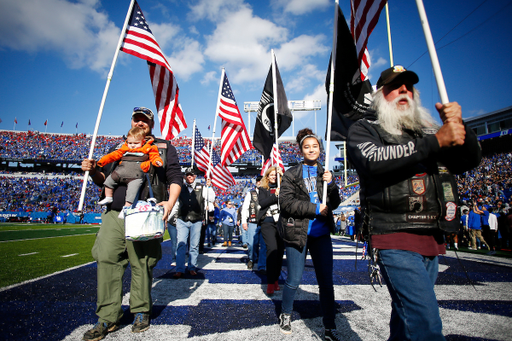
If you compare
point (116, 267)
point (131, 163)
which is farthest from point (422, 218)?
point (116, 267)

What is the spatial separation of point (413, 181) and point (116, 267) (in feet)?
9.20

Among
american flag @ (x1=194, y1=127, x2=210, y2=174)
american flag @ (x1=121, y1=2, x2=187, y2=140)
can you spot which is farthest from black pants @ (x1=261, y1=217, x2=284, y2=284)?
american flag @ (x1=194, y1=127, x2=210, y2=174)

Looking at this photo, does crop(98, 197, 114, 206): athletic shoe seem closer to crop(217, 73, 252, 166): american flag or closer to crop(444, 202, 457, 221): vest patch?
crop(444, 202, 457, 221): vest patch

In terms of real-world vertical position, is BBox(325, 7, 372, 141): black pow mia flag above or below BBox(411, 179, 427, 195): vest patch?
above

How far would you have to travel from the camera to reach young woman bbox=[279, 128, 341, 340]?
2.68 meters

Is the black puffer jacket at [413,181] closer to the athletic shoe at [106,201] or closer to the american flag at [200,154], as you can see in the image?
the athletic shoe at [106,201]

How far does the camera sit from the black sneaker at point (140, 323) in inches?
103

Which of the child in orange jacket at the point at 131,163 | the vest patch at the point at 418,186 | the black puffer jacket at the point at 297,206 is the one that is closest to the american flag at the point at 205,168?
the child in orange jacket at the point at 131,163

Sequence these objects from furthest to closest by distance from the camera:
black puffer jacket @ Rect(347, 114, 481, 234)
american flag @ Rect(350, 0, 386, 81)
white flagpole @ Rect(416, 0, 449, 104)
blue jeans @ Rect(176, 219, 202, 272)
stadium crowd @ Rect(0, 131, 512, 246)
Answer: stadium crowd @ Rect(0, 131, 512, 246) → blue jeans @ Rect(176, 219, 202, 272) → american flag @ Rect(350, 0, 386, 81) → white flagpole @ Rect(416, 0, 449, 104) → black puffer jacket @ Rect(347, 114, 481, 234)

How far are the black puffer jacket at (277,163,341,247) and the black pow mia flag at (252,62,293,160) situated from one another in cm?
313

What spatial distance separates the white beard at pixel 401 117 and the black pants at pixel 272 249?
2887mm

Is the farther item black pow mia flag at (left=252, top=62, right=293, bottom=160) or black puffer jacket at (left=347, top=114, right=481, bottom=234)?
black pow mia flag at (left=252, top=62, right=293, bottom=160)

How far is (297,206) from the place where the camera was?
2.78m

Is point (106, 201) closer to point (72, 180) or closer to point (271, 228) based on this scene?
point (271, 228)
